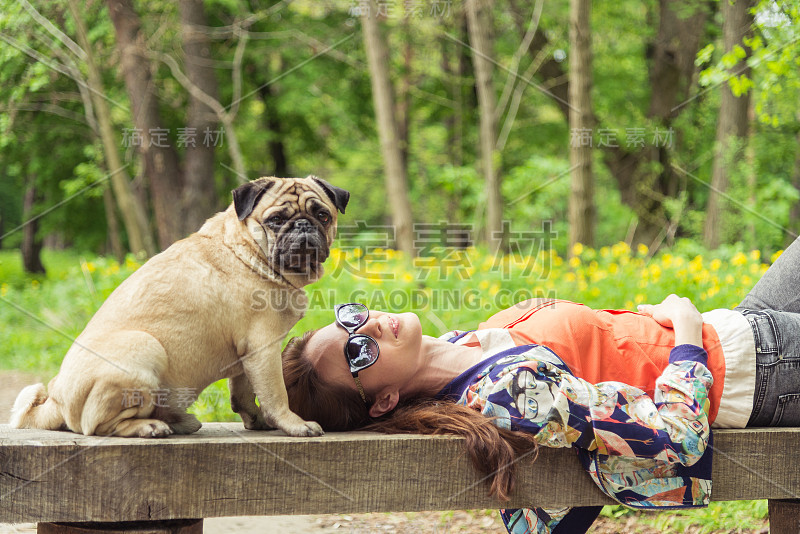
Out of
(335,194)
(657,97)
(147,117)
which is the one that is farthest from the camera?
(657,97)

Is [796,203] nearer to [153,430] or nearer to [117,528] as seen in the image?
[153,430]

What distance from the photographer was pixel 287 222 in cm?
245

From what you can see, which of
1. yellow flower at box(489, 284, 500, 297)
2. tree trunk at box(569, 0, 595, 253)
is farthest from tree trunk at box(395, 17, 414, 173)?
yellow flower at box(489, 284, 500, 297)

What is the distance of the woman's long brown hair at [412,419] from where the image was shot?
7.34ft

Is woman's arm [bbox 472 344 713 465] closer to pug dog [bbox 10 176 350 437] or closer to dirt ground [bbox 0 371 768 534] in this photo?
pug dog [bbox 10 176 350 437]

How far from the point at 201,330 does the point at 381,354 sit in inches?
28.9

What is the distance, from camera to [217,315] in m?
2.32

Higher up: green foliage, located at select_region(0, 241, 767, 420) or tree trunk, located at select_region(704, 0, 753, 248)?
tree trunk, located at select_region(704, 0, 753, 248)

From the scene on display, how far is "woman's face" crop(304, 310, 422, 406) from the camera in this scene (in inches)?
105

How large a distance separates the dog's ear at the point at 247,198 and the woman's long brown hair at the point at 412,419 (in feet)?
2.15

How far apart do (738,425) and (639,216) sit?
11.0 m

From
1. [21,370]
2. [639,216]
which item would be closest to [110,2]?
[21,370]

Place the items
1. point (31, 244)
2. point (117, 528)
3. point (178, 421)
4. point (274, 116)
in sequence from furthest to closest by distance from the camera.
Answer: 1. point (31, 244)
2. point (274, 116)
3. point (178, 421)
4. point (117, 528)

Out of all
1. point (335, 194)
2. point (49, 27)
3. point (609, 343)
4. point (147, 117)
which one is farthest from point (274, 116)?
point (609, 343)
